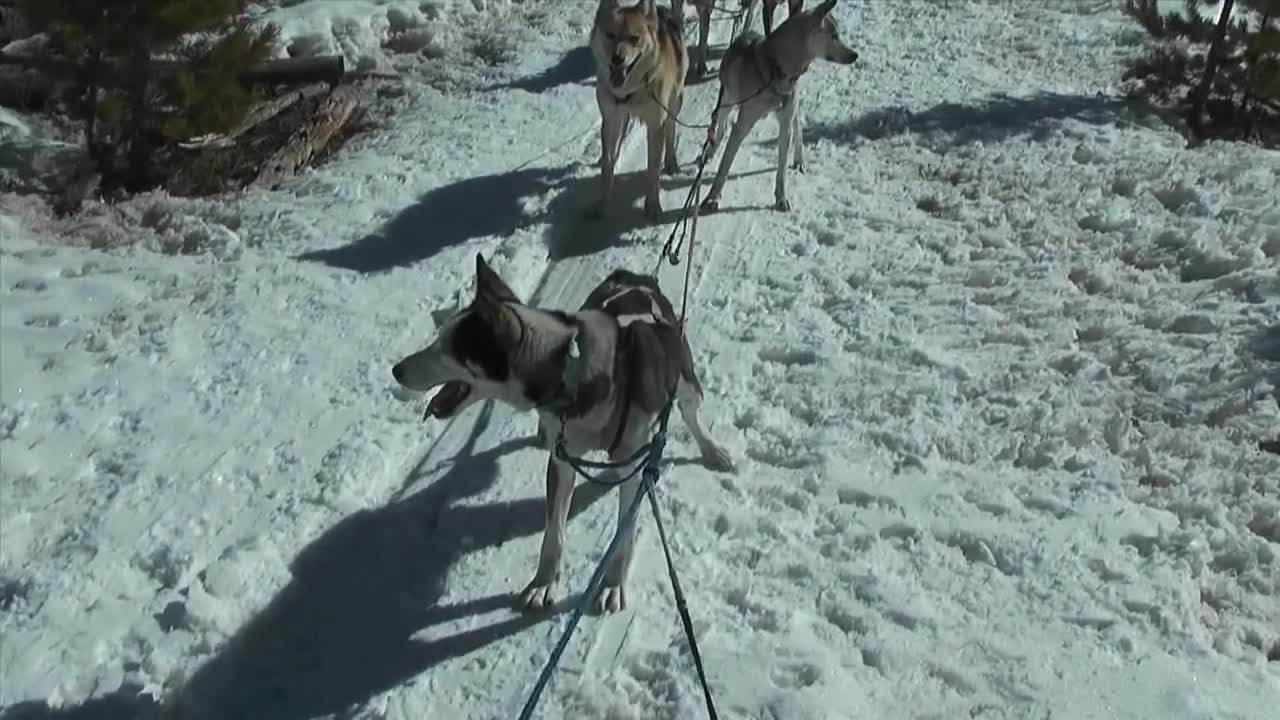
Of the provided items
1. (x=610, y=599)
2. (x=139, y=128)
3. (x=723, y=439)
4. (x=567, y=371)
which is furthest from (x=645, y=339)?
(x=139, y=128)

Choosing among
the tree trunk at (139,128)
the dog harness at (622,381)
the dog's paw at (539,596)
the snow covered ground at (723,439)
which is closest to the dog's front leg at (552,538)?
the dog's paw at (539,596)

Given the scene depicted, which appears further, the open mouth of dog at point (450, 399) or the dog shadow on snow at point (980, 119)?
the dog shadow on snow at point (980, 119)

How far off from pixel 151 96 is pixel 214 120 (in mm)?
420

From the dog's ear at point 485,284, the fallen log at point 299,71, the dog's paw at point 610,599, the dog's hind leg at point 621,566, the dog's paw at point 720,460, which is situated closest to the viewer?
the dog's ear at point 485,284

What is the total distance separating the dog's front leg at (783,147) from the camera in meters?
7.26

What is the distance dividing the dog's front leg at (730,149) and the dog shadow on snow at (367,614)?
309 centimetres

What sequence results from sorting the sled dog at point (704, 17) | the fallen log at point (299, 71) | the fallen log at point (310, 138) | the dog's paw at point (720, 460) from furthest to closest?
1. the sled dog at point (704, 17)
2. the fallen log at point (299, 71)
3. the fallen log at point (310, 138)
4. the dog's paw at point (720, 460)

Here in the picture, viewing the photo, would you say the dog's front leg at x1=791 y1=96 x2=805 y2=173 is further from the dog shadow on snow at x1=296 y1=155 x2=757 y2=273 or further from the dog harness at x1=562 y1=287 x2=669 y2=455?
the dog harness at x1=562 y1=287 x2=669 y2=455

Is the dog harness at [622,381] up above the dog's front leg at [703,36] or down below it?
below

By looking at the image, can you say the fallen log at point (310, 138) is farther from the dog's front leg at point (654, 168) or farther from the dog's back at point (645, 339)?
the dog's back at point (645, 339)

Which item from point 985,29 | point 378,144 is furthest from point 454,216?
point 985,29

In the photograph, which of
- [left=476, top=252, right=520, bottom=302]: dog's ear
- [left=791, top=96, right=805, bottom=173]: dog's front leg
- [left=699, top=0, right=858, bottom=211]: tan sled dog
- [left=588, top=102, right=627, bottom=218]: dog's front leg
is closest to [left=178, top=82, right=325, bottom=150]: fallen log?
[left=588, top=102, right=627, bottom=218]: dog's front leg

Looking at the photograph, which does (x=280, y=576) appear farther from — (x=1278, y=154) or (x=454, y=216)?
(x=1278, y=154)

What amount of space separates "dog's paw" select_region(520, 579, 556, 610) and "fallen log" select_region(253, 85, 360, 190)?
14.5ft
